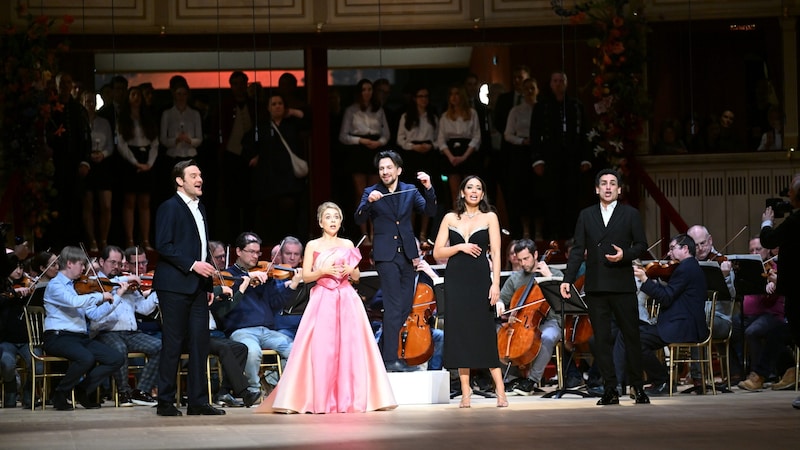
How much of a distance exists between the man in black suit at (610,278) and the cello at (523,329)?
43.8 inches

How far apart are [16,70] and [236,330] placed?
12.3 feet

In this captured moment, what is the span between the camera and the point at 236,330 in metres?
9.51

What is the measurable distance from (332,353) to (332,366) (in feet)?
0.26

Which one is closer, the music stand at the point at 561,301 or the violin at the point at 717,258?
the music stand at the point at 561,301

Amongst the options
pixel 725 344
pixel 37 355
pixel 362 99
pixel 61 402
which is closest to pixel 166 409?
pixel 61 402

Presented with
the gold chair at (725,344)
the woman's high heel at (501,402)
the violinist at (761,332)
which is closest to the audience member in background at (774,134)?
the violinist at (761,332)

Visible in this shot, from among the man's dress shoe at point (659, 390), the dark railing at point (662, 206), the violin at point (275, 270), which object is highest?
the dark railing at point (662, 206)

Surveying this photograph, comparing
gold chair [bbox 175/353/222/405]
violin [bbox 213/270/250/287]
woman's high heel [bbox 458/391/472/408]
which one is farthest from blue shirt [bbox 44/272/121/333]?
woman's high heel [bbox 458/391/472/408]

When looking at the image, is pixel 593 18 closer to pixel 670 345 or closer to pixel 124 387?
pixel 670 345

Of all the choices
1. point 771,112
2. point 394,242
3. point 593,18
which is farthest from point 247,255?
point 771,112

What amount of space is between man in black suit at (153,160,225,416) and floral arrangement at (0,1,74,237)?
12.8 feet

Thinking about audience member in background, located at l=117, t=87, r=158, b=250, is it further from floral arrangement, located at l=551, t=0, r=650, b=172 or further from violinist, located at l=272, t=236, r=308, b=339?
floral arrangement, located at l=551, t=0, r=650, b=172

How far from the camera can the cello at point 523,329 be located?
938 cm

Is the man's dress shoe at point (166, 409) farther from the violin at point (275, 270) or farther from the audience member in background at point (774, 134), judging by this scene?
the audience member in background at point (774, 134)
